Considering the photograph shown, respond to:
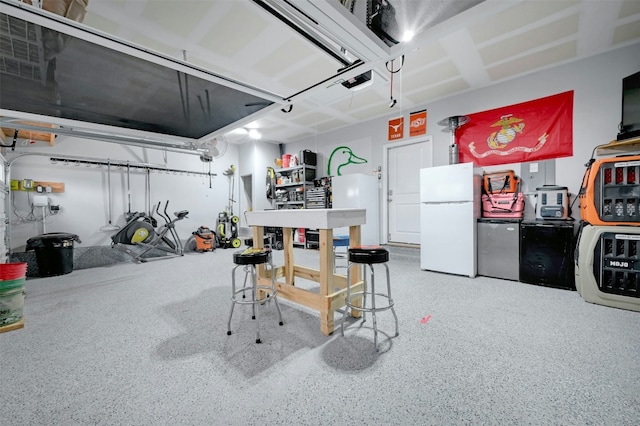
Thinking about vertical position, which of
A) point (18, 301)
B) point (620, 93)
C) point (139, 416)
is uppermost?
point (620, 93)

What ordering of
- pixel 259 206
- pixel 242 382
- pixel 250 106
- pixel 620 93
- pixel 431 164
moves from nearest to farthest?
pixel 242 382 < pixel 250 106 < pixel 620 93 < pixel 431 164 < pixel 259 206

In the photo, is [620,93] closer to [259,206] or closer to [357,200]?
[357,200]

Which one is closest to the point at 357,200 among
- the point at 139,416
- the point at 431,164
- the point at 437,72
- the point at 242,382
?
the point at 431,164

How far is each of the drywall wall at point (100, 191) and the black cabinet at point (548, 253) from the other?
20.9 feet

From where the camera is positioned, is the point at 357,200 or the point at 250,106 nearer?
the point at 250,106

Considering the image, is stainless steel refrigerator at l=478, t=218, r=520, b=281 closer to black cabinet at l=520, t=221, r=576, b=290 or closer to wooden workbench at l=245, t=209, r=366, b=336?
black cabinet at l=520, t=221, r=576, b=290

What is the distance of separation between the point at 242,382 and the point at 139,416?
1.55 ft

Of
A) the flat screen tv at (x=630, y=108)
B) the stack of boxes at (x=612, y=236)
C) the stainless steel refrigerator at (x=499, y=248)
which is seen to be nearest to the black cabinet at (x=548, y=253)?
the stainless steel refrigerator at (x=499, y=248)

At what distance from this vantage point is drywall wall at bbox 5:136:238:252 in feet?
13.2

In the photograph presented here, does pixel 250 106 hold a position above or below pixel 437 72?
below

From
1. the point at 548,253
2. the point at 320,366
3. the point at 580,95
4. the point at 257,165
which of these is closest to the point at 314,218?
the point at 320,366

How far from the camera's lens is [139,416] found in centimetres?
117

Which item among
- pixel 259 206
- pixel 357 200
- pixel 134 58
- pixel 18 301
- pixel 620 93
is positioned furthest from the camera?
pixel 259 206

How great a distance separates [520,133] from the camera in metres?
3.56
